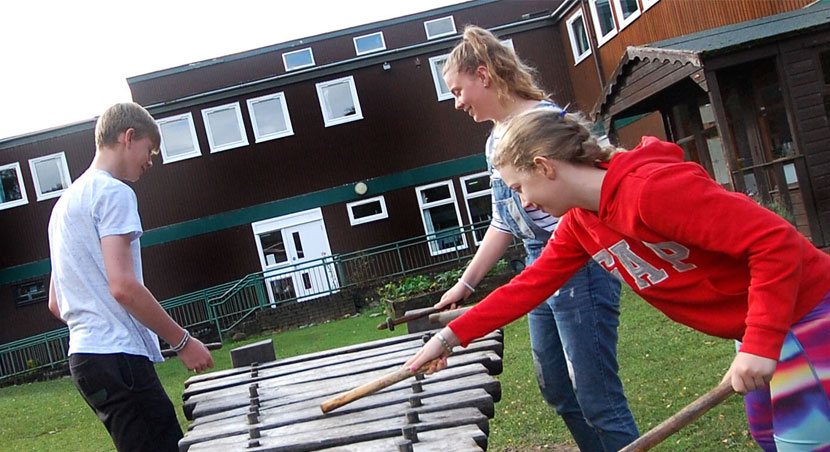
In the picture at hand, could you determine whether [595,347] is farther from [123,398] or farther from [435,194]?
[435,194]

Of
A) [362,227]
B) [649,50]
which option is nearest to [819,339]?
[649,50]

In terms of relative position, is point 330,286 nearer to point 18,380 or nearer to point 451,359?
point 18,380

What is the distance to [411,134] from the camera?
2470 cm

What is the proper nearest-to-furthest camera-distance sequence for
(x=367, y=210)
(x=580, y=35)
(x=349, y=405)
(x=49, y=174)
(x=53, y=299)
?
(x=349, y=405), (x=53, y=299), (x=580, y=35), (x=49, y=174), (x=367, y=210)

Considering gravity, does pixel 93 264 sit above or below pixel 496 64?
below

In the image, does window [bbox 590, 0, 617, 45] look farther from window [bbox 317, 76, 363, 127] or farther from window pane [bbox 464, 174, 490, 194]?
window [bbox 317, 76, 363, 127]

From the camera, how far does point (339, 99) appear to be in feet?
81.0

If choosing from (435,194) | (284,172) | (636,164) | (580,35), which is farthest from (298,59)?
Result: (636,164)

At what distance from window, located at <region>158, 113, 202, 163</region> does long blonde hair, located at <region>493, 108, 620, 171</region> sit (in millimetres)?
22689

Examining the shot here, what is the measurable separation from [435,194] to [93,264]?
70.3 ft

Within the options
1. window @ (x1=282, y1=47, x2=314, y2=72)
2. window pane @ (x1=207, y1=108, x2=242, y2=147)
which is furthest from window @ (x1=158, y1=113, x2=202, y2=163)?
window @ (x1=282, y1=47, x2=314, y2=72)

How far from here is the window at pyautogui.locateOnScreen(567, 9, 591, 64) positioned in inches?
917

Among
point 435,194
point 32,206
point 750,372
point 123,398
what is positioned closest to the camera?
point 750,372

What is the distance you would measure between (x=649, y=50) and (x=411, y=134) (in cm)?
1243
